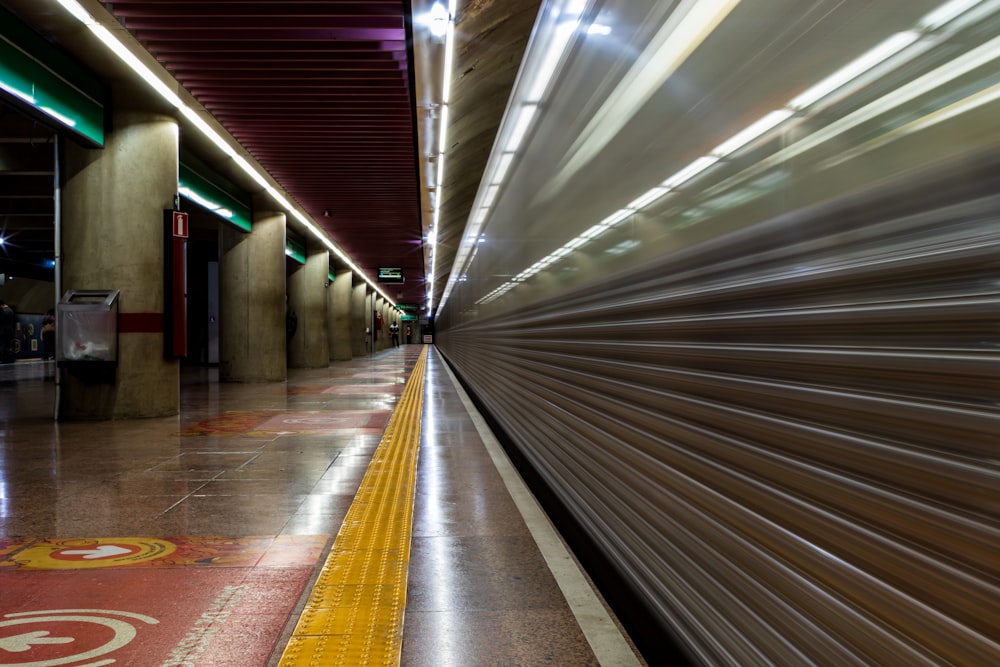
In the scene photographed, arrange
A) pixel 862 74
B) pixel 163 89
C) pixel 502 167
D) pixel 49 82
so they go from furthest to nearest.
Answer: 1. pixel 163 89
2. pixel 49 82
3. pixel 502 167
4. pixel 862 74

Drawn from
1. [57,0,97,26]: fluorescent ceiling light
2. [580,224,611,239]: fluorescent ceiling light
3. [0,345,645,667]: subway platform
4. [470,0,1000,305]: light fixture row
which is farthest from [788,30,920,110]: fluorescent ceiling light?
[57,0,97,26]: fluorescent ceiling light

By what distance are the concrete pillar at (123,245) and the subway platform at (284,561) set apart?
189cm

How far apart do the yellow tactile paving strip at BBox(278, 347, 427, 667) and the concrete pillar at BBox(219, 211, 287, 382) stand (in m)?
11.6

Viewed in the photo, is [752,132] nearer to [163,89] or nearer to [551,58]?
[551,58]

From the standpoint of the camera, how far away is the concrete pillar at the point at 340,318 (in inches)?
1131

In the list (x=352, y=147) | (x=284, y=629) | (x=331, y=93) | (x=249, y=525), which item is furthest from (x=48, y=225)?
(x=284, y=629)

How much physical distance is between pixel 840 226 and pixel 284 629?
2329 mm

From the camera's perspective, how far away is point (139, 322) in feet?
28.7

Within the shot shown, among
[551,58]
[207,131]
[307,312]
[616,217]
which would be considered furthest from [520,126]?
[307,312]

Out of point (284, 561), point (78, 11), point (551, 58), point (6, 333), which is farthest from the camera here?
point (6, 333)

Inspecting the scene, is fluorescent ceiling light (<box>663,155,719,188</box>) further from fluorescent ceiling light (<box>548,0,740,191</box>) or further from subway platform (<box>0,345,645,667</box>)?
subway platform (<box>0,345,645,667</box>)

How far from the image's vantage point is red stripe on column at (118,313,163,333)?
8621mm

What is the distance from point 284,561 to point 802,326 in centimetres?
277

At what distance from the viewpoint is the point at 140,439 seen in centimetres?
720
